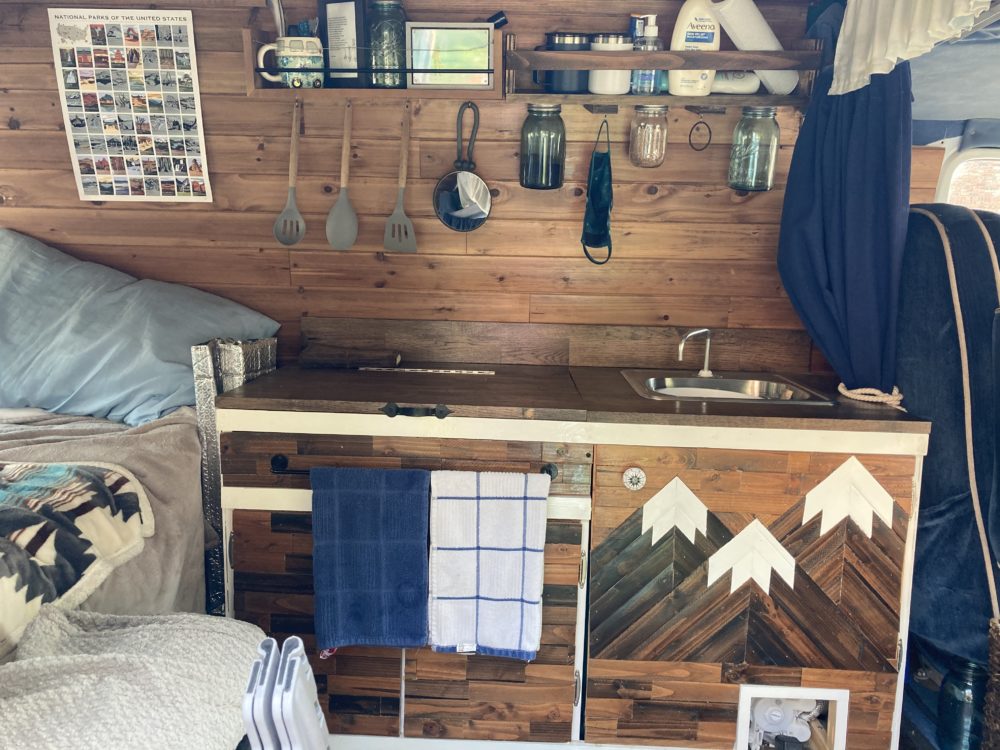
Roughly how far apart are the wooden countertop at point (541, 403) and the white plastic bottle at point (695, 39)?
86cm

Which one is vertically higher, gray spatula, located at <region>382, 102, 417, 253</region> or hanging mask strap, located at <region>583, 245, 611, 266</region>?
gray spatula, located at <region>382, 102, 417, 253</region>

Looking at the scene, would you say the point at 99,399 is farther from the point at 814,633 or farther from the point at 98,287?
the point at 814,633

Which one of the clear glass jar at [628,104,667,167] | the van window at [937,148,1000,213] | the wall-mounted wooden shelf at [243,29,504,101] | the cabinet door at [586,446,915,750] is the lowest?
the cabinet door at [586,446,915,750]

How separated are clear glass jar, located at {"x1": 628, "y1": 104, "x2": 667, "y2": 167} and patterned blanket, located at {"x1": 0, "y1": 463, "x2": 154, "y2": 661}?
166cm

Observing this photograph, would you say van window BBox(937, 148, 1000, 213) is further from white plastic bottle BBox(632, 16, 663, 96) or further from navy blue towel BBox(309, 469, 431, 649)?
navy blue towel BBox(309, 469, 431, 649)

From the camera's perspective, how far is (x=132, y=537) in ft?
5.85

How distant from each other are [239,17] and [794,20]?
1.69 metres

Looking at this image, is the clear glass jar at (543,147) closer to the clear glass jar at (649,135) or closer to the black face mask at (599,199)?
the black face mask at (599,199)

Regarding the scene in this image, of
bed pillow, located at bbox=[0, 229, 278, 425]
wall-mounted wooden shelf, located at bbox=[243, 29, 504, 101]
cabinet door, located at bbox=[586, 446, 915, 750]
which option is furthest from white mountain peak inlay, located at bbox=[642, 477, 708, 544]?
bed pillow, located at bbox=[0, 229, 278, 425]

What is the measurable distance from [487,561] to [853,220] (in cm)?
133

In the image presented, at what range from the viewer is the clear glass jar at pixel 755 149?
7.47 ft

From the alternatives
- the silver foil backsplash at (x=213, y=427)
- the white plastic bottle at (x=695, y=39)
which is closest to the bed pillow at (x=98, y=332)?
the silver foil backsplash at (x=213, y=427)

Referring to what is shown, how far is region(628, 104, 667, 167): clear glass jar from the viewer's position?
230cm

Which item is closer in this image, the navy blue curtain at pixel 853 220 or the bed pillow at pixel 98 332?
the navy blue curtain at pixel 853 220
